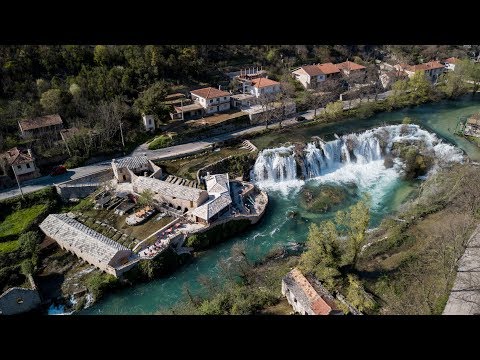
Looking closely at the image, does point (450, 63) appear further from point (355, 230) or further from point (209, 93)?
point (355, 230)

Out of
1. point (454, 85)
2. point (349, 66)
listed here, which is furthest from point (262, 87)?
point (454, 85)

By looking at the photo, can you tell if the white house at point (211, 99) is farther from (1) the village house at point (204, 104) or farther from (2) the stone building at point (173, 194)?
(2) the stone building at point (173, 194)

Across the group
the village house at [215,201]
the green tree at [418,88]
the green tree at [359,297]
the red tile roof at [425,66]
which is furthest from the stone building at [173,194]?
the red tile roof at [425,66]

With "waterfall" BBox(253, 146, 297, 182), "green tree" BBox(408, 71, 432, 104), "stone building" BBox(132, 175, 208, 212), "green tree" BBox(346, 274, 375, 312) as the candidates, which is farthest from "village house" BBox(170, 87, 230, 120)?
"green tree" BBox(346, 274, 375, 312)

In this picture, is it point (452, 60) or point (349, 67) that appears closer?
point (349, 67)

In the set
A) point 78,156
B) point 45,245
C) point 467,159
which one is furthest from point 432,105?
point 45,245
